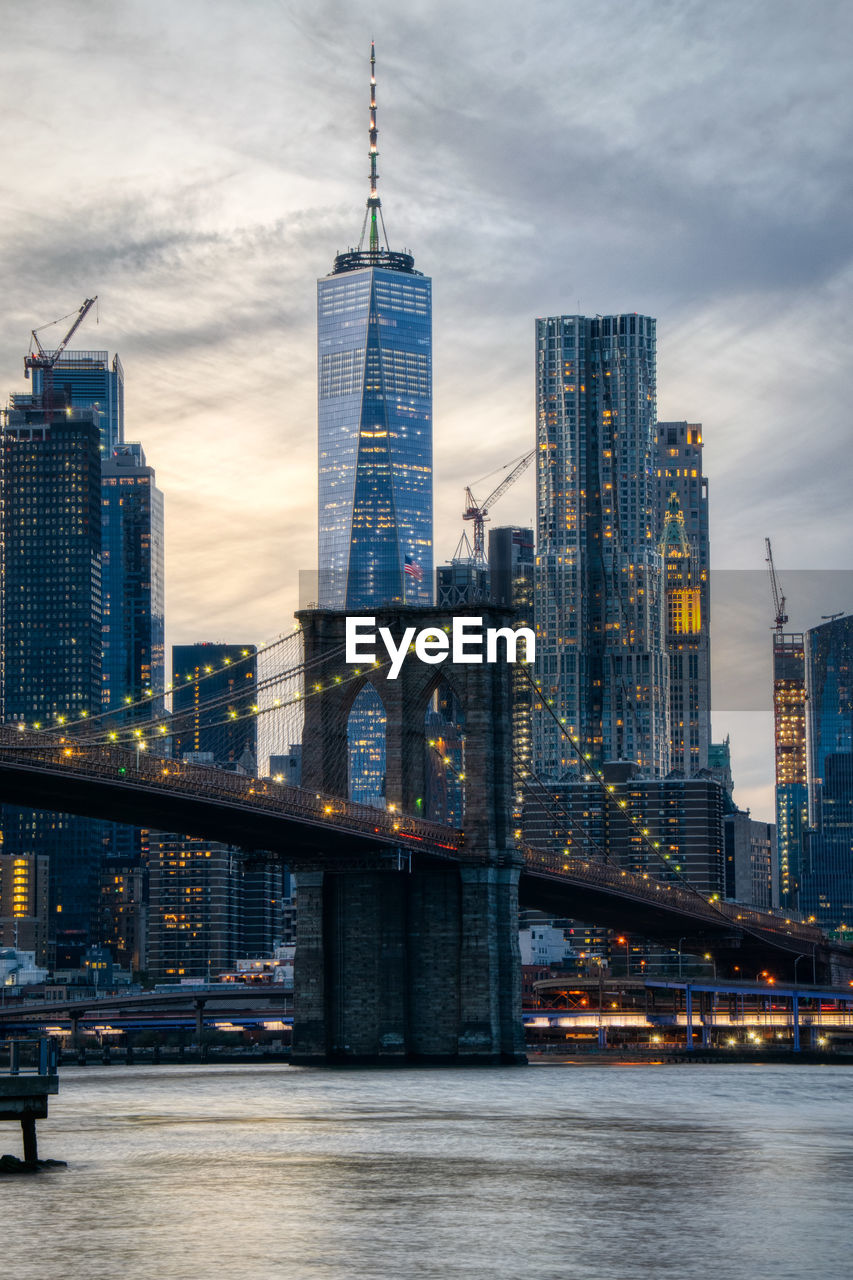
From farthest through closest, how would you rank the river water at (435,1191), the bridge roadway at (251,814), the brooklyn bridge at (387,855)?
the brooklyn bridge at (387,855)
the bridge roadway at (251,814)
the river water at (435,1191)

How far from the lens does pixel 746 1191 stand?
41.3m

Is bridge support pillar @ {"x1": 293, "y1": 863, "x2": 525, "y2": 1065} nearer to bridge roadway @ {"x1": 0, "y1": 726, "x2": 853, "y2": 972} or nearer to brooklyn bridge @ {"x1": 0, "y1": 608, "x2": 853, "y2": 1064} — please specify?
brooklyn bridge @ {"x1": 0, "y1": 608, "x2": 853, "y2": 1064}

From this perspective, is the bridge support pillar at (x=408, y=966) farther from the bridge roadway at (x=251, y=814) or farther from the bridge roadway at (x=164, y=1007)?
the bridge roadway at (x=164, y=1007)

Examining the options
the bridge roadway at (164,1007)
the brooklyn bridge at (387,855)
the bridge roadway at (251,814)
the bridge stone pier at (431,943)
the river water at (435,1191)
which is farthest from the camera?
the bridge roadway at (164,1007)

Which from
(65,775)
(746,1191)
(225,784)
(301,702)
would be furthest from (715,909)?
(746,1191)

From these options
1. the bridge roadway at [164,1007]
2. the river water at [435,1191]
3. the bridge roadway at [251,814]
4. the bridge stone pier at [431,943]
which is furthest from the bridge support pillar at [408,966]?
the bridge roadway at [164,1007]

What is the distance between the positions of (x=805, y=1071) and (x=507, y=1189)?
2791 inches

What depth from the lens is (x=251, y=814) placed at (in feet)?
293

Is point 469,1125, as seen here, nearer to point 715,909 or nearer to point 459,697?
point 459,697

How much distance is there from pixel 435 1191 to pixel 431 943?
2447 inches

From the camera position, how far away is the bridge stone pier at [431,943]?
101 m

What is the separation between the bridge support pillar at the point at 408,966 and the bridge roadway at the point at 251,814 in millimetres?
2269

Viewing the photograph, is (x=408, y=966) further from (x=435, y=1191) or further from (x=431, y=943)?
(x=435, y=1191)

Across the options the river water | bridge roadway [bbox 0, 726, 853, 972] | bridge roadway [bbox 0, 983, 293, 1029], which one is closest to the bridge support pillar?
bridge roadway [bbox 0, 726, 853, 972]
